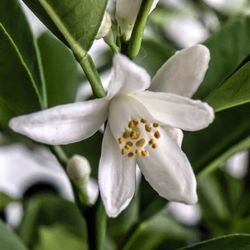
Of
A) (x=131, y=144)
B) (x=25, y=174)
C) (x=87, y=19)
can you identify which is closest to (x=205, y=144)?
(x=131, y=144)

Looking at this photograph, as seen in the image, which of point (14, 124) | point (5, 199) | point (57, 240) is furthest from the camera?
point (57, 240)

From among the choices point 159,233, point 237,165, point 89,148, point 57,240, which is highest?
point 89,148

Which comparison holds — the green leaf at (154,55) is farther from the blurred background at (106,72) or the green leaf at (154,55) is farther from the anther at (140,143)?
the anther at (140,143)

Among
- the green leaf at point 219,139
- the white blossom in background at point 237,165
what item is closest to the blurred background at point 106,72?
the white blossom in background at point 237,165

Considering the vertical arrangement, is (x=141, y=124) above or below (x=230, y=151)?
above

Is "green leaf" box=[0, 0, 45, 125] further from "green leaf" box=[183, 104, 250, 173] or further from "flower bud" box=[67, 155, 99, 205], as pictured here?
"green leaf" box=[183, 104, 250, 173]

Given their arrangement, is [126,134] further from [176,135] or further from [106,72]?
[106,72]

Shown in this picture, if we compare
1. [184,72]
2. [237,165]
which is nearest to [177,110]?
[184,72]

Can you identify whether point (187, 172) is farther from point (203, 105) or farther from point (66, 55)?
point (66, 55)
